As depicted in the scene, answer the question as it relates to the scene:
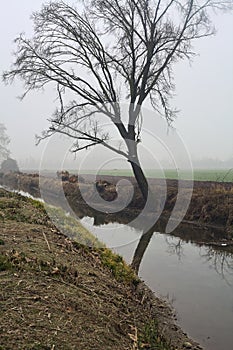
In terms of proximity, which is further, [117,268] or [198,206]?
[198,206]

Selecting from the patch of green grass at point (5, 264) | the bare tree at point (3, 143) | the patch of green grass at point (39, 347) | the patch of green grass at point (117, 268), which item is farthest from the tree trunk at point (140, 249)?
the bare tree at point (3, 143)

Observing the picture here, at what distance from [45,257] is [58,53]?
1252 centimetres

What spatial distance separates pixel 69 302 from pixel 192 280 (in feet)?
14.7

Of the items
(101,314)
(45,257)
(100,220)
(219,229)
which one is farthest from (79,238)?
(100,220)

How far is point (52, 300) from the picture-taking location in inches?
165

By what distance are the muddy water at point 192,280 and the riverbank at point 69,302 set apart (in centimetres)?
40

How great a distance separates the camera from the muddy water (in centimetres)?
568

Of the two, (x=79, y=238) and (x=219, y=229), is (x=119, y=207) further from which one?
(x=79, y=238)

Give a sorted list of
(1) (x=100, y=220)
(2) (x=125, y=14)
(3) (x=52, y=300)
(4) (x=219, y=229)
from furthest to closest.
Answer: (1) (x=100, y=220)
(2) (x=125, y=14)
(4) (x=219, y=229)
(3) (x=52, y=300)

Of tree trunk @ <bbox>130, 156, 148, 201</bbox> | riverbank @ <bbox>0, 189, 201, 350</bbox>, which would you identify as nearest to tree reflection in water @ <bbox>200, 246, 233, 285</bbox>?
riverbank @ <bbox>0, 189, 201, 350</bbox>

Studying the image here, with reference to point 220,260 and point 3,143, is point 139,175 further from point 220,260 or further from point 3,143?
point 3,143

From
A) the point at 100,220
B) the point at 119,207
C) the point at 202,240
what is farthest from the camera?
the point at 119,207

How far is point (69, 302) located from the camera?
432cm

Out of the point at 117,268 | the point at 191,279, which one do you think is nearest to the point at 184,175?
the point at 191,279
